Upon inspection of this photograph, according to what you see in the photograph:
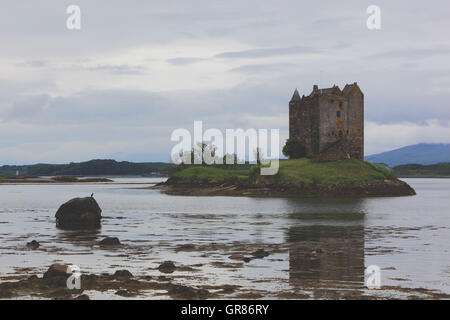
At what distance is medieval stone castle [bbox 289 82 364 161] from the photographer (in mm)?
131125

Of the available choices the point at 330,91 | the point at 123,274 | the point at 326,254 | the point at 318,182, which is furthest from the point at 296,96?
the point at 123,274

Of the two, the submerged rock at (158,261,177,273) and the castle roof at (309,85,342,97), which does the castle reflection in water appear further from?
the castle roof at (309,85,342,97)

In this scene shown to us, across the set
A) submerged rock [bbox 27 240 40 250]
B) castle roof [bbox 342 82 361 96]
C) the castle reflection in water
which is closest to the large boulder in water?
submerged rock [bbox 27 240 40 250]

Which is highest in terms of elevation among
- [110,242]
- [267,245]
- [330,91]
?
[330,91]

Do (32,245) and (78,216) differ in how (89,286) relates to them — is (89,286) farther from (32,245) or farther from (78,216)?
(78,216)

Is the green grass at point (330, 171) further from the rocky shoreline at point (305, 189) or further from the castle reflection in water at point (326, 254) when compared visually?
the castle reflection in water at point (326, 254)

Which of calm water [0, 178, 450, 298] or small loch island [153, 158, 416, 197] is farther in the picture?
small loch island [153, 158, 416, 197]

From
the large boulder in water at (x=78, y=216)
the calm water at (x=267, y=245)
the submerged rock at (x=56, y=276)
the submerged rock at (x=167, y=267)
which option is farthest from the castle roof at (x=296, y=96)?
the submerged rock at (x=56, y=276)

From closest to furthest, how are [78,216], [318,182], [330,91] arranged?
[78,216] < [318,182] < [330,91]

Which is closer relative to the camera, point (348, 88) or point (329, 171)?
point (329, 171)

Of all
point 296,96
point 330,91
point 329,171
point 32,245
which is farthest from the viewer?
point 296,96

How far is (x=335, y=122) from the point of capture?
434 feet
